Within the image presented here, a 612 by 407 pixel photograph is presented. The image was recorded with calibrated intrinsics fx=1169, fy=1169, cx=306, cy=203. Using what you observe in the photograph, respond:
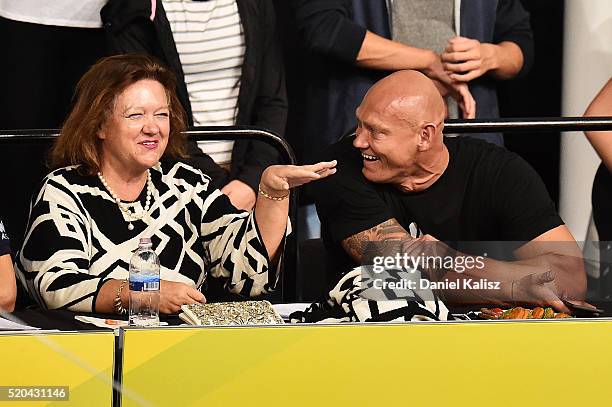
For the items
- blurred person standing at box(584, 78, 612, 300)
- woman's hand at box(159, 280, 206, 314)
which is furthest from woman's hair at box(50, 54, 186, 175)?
blurred person standing at box(584, 78, 612, 300)

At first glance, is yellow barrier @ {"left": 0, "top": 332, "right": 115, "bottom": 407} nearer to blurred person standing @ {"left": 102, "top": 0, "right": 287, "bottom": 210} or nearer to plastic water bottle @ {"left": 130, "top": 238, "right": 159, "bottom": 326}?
plastic water bottle @ {"left": 130, "top": 238, "right": 159, "bottom": 326}

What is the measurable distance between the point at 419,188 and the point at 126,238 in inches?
31.3

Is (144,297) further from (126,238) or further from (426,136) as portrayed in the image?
(426,136)

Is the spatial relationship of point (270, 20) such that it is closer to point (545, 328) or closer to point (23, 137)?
point (23, 137)

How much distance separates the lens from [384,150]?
3043 millimetres

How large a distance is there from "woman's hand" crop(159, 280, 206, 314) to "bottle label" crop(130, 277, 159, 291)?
0.17m

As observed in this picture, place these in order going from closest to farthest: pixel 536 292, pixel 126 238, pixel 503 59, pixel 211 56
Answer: pixel 536 292 < pixel 126 238 < pixel 211 56 < pixel 503 59

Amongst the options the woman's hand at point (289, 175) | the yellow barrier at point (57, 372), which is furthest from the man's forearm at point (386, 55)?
the yellow barrier at point (57, 372)

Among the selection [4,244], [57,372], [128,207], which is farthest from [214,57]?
[57,372]

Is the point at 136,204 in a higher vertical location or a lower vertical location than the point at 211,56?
lower

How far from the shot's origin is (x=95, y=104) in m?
2.96

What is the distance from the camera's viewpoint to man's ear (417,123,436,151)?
10.0 ft

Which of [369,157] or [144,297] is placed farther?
[369,157]

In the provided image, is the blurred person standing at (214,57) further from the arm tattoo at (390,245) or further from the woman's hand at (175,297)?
the woman's hand at (175,297)
